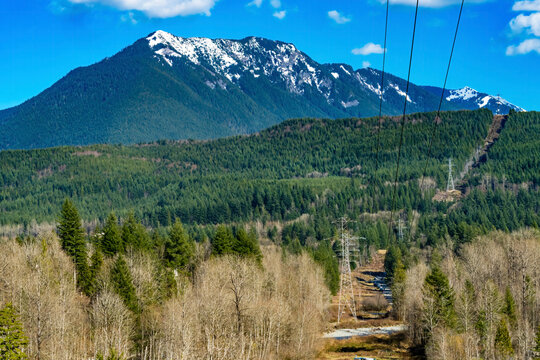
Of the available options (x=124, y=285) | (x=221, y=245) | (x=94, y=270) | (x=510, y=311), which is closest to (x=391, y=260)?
(x=510, y=311)

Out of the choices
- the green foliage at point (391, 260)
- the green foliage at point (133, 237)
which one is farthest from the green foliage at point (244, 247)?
the green foliage at point (391, 260)

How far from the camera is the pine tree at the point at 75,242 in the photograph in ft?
262

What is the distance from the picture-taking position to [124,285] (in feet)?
232

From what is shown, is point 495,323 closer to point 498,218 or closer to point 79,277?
point 79,277

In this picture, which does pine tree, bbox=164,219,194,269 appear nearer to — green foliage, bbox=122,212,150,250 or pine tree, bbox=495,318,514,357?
green foliage, bbox=122,212,150,250

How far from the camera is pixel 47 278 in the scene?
69.6 meters

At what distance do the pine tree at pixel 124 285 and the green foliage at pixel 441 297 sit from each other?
38958 mm

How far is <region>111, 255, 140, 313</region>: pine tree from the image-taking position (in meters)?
70.2

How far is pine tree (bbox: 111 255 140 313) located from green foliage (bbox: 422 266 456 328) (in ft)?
128

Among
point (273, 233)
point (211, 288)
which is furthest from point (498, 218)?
point (211, 288)

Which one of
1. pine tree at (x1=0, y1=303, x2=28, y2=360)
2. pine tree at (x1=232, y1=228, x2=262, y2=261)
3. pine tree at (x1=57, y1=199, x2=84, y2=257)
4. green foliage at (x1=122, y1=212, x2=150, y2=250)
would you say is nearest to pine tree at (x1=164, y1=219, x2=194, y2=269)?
green foliage at (x1=122, y1=212, x2=150, y2=250)

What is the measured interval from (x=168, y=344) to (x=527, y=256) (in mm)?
67133

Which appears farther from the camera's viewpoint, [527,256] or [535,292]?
[527,256]

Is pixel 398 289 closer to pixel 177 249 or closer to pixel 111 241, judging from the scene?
pixel 177 249
